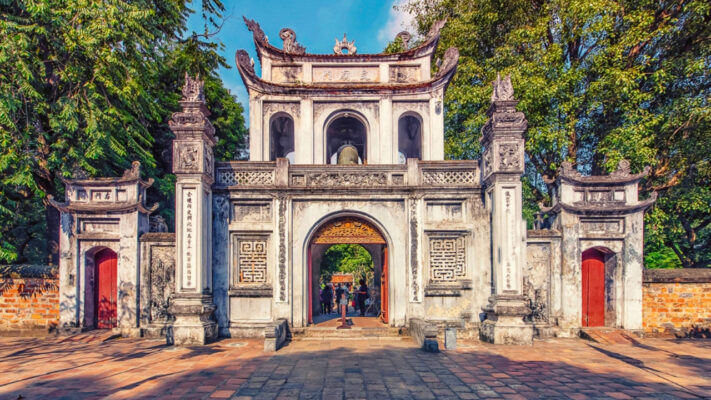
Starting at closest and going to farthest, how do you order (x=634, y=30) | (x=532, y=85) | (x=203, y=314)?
(x=203, y=314)
(x=634, y=30)
(x=532, y=85)

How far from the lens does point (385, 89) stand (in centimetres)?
1298

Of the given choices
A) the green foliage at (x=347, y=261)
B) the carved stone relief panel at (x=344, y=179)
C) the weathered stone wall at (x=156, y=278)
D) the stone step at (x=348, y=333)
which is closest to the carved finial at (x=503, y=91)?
the carved stone relief panel at (x=344, y=179)

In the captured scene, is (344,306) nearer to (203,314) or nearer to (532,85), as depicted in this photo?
(203,314)

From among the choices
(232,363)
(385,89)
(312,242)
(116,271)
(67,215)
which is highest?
(385,89)

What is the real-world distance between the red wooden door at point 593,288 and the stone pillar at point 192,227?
942 centimetres

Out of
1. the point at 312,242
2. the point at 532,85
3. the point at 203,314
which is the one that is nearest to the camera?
the point at 203,314

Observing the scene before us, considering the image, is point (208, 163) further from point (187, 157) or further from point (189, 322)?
point (189, 322)

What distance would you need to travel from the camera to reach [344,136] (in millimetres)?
15344

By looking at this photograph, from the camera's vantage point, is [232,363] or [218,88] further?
[218,88]

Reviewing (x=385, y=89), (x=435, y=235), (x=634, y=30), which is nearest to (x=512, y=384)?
(x=435, y=235)

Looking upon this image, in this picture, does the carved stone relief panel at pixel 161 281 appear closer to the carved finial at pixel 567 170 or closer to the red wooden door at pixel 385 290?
the red wooden door at pixel 385 290

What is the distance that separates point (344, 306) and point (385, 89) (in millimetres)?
6920

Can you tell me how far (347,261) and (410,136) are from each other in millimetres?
12807

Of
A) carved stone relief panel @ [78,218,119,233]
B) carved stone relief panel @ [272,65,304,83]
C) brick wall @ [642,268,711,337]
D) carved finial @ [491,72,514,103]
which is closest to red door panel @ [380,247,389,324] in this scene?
carved finial @ [491,72,514,103]
